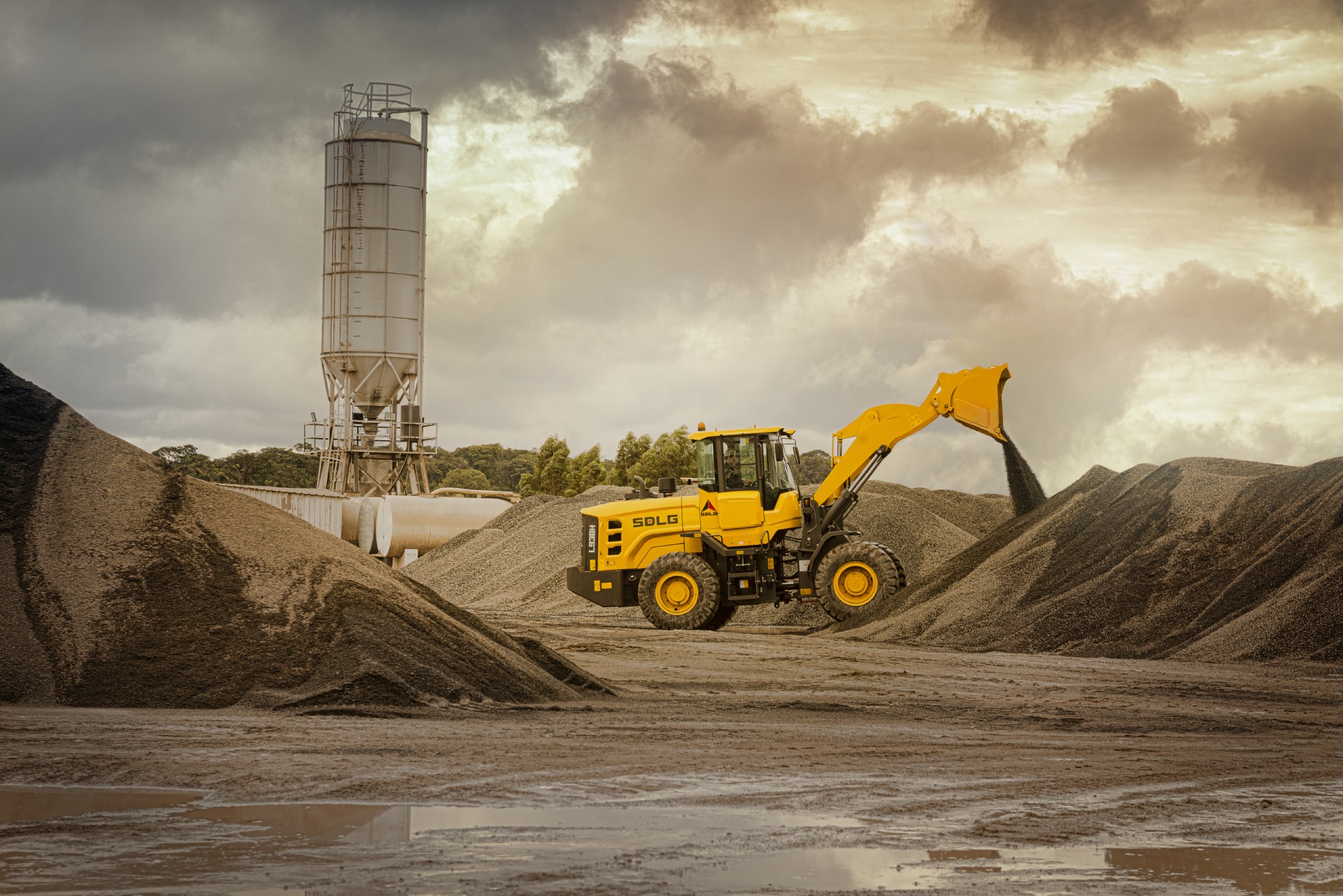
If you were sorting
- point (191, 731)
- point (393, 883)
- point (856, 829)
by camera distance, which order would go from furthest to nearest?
point (191, 731), point (856, 829), point (393, 883)

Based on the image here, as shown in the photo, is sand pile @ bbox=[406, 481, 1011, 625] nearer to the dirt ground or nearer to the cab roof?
the cab roof

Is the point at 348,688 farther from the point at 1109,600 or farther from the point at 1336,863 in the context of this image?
the point at 1109,600

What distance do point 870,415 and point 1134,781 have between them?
13.4 m

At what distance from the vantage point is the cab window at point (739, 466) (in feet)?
64.7

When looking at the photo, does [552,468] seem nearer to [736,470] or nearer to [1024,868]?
[736,470]

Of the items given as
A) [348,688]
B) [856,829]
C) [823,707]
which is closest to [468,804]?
[856,829]

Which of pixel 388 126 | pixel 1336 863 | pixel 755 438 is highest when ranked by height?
pixel 388 126

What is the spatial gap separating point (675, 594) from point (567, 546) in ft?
42.2

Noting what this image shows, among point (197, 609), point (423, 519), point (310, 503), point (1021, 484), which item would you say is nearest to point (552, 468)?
point (423, 519)

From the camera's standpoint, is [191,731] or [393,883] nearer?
[393,883]

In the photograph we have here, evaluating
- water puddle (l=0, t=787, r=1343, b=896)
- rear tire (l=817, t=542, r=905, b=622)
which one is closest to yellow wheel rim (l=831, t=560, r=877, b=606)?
rear tire (l=817, t=542, r=905, b=622)

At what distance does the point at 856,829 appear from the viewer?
19.9 feet

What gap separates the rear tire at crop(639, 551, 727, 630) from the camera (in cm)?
2006

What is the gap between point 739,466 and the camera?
19906 millimetres
